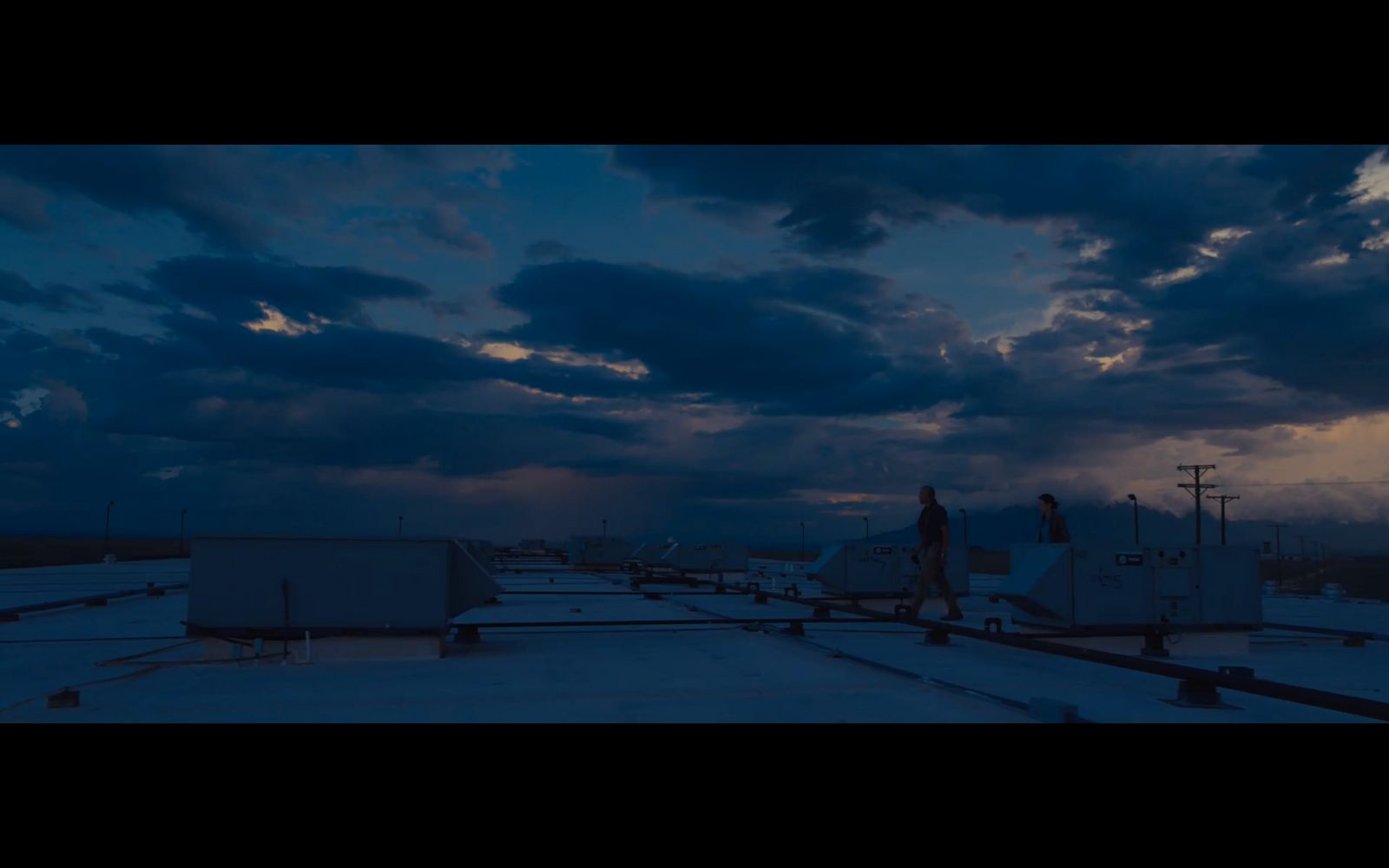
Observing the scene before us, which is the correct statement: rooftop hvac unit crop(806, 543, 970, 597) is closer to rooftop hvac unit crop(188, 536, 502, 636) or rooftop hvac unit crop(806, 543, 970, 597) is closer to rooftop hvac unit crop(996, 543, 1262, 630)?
rooftop hvac unit crop(996, 543, 1262, 630)

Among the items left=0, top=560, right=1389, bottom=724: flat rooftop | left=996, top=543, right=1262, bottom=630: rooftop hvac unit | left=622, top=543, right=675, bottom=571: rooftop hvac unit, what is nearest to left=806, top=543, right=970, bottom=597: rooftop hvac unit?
left=0, top=560, right=1389, bottom=724: flat rooftop

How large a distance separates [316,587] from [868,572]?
10.6 m

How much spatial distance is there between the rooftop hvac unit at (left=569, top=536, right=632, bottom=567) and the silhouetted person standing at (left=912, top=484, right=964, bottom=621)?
87.9ft

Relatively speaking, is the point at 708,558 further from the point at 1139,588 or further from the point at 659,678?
the point at 659,678

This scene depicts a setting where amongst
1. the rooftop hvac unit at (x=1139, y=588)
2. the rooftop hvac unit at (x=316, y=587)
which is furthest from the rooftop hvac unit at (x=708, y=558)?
the rooftop hvac unit at (x=316, y=587)

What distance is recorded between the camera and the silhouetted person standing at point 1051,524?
11977 mm

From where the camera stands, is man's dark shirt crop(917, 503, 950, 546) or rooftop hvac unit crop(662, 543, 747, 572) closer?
man's dark shirt crop(917, 503, 950, 546)

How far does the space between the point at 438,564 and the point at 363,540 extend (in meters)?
0.87

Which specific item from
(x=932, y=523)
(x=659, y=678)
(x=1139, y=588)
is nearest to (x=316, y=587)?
(x=659, y=678)

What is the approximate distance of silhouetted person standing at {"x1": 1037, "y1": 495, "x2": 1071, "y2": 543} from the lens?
1198cm
